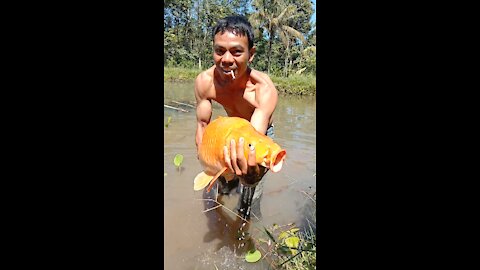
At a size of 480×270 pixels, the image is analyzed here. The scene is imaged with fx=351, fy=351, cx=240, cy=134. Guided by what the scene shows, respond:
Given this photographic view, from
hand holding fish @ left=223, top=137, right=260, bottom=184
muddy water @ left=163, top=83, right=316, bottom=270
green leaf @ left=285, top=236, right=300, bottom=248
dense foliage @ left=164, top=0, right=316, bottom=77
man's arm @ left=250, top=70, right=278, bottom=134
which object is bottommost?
muddy water @ left=163, top=83, right=316, bottom=270

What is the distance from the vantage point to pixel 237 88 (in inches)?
108

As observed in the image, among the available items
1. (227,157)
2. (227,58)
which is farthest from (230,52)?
(227,157)

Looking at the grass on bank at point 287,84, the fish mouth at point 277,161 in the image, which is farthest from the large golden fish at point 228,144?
the grass on bank at point 287,84

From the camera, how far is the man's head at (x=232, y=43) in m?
2.19

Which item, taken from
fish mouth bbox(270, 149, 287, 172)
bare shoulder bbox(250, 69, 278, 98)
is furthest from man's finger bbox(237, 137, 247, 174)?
bare shoulder bbox(250, 69, 278, 98)

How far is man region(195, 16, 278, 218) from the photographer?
218 centimetres

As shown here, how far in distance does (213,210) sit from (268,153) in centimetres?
166

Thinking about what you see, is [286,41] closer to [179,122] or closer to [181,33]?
[181,33]

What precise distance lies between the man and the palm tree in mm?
15440

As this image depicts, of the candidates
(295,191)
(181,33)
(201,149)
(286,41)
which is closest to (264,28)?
(286,41)

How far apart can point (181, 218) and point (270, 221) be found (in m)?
0.74

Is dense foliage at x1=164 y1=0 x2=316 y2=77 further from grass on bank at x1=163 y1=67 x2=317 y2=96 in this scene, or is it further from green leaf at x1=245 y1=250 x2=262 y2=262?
green leaf at x1=245 y1=250 x2=262 y2=262

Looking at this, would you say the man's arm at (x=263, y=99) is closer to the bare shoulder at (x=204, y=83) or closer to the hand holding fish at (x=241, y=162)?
the bare shoulder at (x=204, y=83)

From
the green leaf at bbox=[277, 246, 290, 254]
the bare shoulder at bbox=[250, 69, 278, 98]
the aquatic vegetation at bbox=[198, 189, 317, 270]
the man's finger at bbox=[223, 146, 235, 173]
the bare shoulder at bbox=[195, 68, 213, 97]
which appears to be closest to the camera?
the man's finger at bbox=[223, 146, 235, 173]
